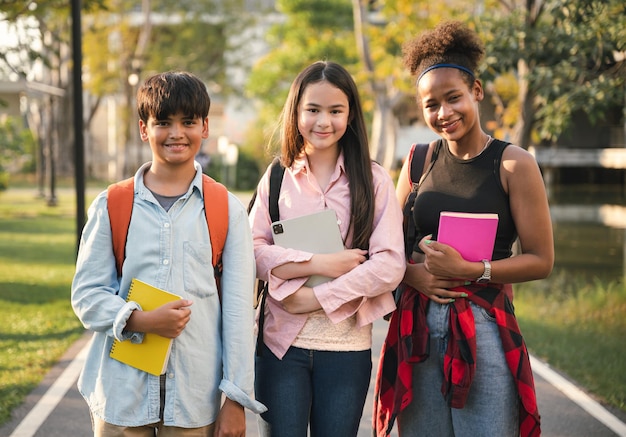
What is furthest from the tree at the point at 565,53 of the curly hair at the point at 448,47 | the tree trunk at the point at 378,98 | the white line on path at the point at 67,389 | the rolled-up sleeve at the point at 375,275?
the tree trunk at the point at 378,98

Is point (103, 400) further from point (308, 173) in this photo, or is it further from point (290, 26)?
point (290, 26)

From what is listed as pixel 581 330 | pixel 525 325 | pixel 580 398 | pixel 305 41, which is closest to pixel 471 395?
pixel 580 398

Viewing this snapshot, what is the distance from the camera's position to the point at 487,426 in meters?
3.17

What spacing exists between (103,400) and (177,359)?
29 cm

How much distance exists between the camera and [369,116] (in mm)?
42125

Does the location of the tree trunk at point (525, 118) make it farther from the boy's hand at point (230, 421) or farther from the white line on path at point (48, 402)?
the boy's hand at point (230, 421)

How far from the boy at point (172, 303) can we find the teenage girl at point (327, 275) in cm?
21

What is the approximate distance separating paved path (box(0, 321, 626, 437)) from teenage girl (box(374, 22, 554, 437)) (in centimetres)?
225

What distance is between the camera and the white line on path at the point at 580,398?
5.62m

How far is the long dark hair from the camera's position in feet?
11.0

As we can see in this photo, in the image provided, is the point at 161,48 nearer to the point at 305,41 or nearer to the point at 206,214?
the point at 305,41

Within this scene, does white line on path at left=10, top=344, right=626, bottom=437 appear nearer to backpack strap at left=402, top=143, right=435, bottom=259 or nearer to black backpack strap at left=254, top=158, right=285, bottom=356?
black backpack strap at left=254, top=158, right=285, bottom=356

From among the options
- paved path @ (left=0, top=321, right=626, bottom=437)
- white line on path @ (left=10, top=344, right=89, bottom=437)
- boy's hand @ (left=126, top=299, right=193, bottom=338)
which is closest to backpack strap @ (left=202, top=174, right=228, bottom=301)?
boy's hand @ (left=126, top=299, right=193, bottom=338)

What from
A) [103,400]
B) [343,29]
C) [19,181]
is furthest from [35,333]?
[19,181]
